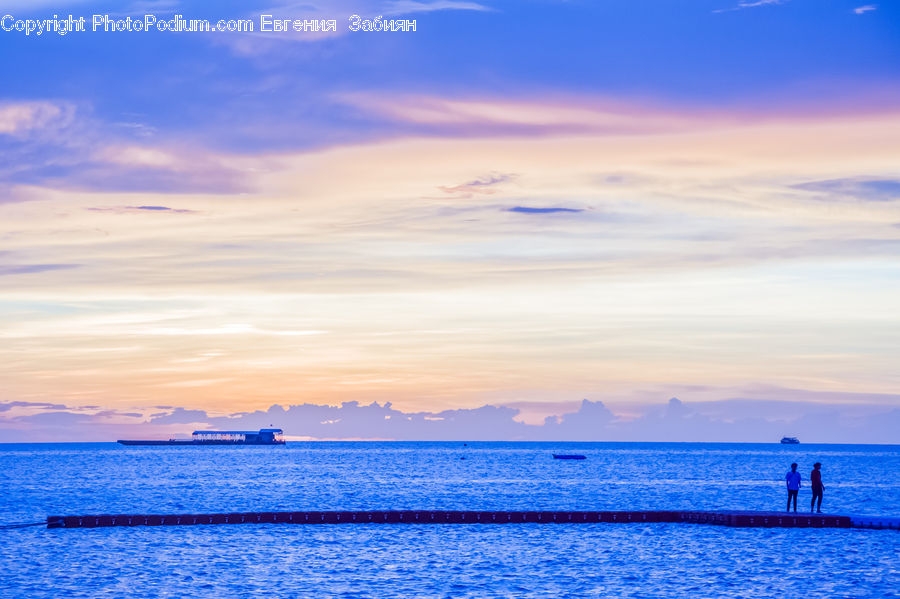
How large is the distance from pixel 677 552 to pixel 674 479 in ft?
313

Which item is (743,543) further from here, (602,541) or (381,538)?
(381,538)

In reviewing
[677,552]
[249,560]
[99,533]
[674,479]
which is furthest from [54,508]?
[674,479]

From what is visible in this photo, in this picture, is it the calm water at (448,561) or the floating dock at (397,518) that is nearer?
the calm water at (448,561)

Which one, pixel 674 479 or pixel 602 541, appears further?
pixel 674 479

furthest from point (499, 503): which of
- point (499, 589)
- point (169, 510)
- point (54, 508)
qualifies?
point (499, 589)

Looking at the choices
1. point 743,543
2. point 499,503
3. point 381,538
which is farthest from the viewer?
point 499,503

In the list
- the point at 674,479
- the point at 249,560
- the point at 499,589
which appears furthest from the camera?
the point at 674,479

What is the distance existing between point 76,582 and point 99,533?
16553 millimetres

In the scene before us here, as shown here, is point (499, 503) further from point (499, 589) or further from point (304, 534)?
point (499, 589)

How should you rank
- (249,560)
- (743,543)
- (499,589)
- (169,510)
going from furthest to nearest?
(169,510)
(743,543)
(249,560)
(499,589)

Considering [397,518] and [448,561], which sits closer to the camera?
[448,561]

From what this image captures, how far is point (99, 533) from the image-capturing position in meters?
59.2

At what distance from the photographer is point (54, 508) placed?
89188 mm

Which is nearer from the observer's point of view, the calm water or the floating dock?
the calm water
